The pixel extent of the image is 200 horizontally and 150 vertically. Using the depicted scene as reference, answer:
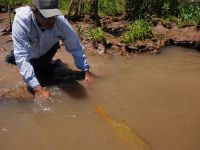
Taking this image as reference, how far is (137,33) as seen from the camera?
667 cm

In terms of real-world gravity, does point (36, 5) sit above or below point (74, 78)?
above

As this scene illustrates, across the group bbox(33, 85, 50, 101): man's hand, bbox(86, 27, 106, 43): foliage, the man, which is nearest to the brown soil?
bbox(86, 27, 106, 43): foliage

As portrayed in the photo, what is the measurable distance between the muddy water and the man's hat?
1.01 metres

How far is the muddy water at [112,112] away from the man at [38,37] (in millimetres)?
281

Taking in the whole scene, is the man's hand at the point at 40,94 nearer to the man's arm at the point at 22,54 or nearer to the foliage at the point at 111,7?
the man's arm at the point at 22,54

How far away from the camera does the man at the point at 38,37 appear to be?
409cm

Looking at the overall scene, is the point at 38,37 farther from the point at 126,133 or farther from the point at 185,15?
the point at 185,15

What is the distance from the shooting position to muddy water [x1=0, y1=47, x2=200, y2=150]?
3678 mm

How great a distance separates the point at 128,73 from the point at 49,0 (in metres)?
1.85

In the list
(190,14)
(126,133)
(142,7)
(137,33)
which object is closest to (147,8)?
(142,7)

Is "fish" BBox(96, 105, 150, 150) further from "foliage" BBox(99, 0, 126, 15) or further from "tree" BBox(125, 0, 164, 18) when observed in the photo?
"foliage" BBox(99, 0, 126, 15)

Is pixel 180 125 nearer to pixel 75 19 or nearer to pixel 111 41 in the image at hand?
pixel 111 41

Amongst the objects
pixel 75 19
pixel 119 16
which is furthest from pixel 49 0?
pixel 119 16

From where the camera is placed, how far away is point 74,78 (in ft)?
16.6
